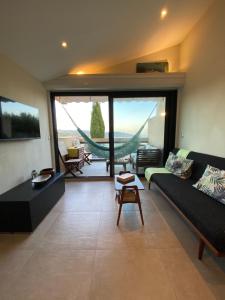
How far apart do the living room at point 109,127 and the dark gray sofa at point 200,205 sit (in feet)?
0.51

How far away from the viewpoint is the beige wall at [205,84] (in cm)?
222

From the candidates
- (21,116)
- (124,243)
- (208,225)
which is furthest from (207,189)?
(21,116)

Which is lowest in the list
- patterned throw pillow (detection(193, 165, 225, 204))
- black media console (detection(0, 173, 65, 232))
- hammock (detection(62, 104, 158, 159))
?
black media console (detection(0, 173, 65, 232))

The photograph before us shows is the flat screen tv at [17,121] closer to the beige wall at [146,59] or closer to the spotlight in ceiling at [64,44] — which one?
the spotlight in ceiling at [64,44]

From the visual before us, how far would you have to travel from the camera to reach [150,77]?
3.20 m

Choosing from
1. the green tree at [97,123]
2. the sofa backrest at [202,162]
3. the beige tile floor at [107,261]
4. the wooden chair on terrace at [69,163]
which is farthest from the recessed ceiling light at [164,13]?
the wooden chair on terrace at [69,163]

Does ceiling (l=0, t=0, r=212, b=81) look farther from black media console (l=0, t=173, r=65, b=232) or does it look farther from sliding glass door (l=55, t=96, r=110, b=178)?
black media console (l=0, t=173, r=65, b=232)

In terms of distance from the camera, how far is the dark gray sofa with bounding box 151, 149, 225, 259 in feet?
4.29

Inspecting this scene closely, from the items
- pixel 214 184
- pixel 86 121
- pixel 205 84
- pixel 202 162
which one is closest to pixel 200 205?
pixel 214 184

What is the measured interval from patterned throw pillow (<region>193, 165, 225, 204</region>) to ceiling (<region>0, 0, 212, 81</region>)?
225 centimetres

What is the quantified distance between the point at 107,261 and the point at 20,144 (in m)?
2.02

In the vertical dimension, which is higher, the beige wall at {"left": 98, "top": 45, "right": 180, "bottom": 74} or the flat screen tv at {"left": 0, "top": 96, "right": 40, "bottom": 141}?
the beige wall at {"left": 98, "top": 45, "right": 180, "bottom": 74}

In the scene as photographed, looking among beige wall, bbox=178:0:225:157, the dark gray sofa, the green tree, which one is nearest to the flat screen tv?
the green tree

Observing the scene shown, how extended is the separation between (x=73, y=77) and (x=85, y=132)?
4.15 ft
